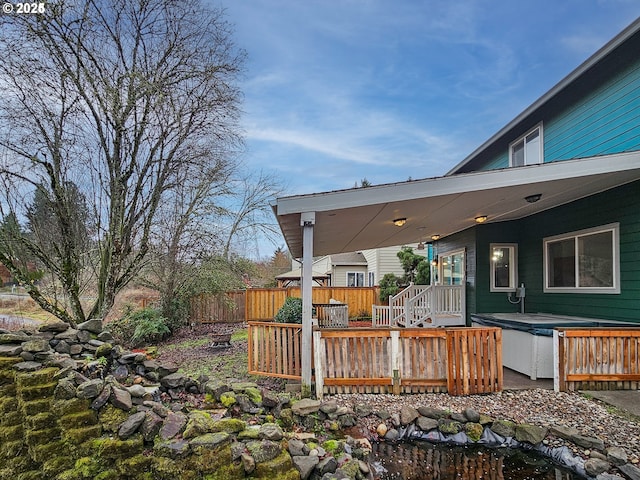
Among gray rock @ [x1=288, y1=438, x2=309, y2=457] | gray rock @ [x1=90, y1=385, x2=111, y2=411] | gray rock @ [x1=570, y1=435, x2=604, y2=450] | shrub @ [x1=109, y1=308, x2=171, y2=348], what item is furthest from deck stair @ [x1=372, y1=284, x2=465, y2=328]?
gray rock @ [x1=90, y1=385, x2=111, y2=411]

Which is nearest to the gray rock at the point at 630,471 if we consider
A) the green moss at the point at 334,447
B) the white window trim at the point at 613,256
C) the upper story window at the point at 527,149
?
the green moss at the point at 334,447

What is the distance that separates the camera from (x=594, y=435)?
12.3 feet

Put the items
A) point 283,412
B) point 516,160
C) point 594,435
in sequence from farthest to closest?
point 516,160, point 283,412, point 594,435

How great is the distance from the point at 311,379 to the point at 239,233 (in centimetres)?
1063

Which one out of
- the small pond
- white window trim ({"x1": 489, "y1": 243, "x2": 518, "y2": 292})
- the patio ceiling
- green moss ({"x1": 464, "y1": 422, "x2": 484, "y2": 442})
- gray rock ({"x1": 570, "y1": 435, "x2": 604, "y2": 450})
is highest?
the patio ceiling

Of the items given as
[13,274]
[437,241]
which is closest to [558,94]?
[437,241]

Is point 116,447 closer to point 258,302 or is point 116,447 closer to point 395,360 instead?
point 395,360

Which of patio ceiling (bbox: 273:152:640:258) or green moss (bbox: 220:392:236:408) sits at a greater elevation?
patio ceiling (bbox: 273:152:640:258)

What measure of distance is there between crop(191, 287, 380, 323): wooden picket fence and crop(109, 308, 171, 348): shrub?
2.42 m

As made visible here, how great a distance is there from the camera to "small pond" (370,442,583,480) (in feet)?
11.3

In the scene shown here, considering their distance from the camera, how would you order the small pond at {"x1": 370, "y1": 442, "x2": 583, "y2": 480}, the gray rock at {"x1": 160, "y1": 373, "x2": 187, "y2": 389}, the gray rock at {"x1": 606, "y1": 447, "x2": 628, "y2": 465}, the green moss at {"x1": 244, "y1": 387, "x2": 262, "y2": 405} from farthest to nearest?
the green moss at {"x1": 244, "y1": 387, "x2": 262, "y2": 405}
the gray rock at {"x1": 160, "y1": 373, "x2": 187, "y2": 389}
the small pond at {"x1": 370, "y1": 442, "x2": 583, "y2": 480}
the gray rock at {"x1": 606, "y1": 447, "x2": 628, "y2": 465}

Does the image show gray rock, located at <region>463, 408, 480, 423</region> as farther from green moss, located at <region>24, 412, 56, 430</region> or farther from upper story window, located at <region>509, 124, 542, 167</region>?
upper story window, located at <region>509, 124, 542, 167</region>

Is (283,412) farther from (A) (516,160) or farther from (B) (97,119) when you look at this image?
(A) (516,160)

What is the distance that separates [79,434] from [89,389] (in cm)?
33
